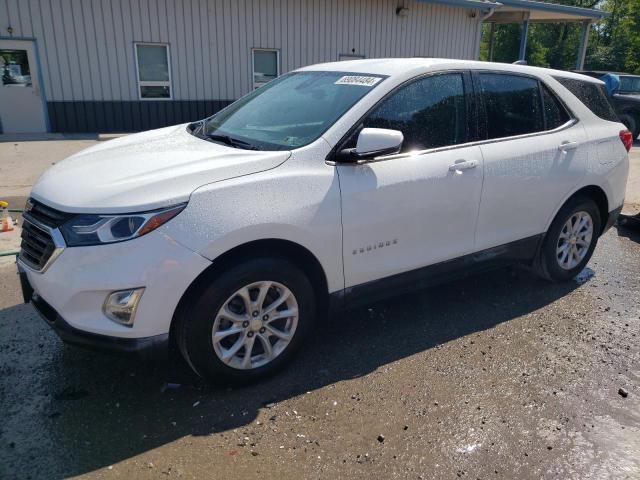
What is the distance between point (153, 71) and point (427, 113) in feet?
37.8

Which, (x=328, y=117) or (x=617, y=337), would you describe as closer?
(x=328, y=117)

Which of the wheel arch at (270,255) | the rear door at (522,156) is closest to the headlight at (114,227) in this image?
the wheel arch at (270,255)

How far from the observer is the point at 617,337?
154 inches

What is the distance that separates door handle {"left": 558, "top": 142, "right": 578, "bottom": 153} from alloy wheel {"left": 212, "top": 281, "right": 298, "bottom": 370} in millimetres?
2539

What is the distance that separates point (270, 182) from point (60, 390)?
67.0 inches

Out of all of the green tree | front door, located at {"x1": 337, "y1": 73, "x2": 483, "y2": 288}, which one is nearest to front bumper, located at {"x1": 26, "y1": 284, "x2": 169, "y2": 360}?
front door, located at {"x1": 337, "y1": 73, "x2": 483, "y2": 288}

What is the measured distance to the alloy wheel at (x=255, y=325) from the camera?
2969 mm

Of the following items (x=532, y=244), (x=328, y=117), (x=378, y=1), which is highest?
(x=378, y=1)

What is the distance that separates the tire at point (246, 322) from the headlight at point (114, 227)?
0.44 meters

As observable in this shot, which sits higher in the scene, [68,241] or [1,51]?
[1,51]

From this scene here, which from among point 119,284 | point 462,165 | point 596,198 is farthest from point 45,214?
point 596,198

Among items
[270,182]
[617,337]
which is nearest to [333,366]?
[270,182]

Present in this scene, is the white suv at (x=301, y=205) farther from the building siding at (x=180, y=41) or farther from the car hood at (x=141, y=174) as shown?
the building siding at (x=180, y=41)

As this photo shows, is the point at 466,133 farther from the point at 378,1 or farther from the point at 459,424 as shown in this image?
the point at 378,1
